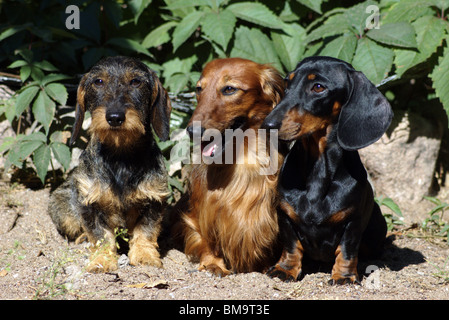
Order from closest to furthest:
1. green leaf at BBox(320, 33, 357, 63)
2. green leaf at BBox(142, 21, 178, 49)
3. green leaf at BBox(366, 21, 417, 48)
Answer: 1. green leaf at BBox(366, 21, 417, 48)
2. green leaf at BBox(320, 33, 357, 63)
3. green leaf at BBox(142, 21, 178, 49)

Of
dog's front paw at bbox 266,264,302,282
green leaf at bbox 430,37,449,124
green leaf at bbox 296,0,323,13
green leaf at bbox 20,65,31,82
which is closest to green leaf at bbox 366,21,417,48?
green leaf at bbox 430,37,449,124

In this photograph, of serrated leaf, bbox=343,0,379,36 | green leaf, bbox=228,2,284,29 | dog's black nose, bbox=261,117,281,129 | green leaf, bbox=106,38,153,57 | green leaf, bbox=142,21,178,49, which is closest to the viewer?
dog's black nose, bbox=261,117,281,129

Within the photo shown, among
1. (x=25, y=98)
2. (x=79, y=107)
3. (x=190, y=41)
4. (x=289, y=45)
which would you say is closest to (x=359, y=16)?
(x=289, y=45)

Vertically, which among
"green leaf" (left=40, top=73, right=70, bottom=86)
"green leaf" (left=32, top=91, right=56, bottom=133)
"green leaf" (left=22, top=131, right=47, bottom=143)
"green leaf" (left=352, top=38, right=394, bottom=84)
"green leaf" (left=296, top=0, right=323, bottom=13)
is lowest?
"green leaf" (left=22, top=131, right=47, bottom=143)

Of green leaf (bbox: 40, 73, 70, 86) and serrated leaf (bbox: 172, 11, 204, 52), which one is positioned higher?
serrated leaf (bbox: 172, 11, 204, 52)

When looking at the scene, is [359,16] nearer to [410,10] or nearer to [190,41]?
[410,10]

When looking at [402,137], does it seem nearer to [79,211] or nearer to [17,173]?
[79,211]

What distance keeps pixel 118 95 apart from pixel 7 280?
1.45m

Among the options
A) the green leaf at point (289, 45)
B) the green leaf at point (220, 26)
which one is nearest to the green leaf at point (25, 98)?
the green leaf at point (220, 26)

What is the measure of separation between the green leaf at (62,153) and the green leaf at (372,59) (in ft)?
8.58

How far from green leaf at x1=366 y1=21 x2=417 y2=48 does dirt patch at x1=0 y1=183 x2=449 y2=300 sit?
170cm

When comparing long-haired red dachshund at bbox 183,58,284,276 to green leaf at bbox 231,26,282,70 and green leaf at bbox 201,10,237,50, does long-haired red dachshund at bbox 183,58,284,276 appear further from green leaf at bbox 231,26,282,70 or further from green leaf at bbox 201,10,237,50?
green leaf at bbox 231,26,282,70

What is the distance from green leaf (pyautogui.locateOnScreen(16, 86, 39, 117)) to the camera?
489 cm

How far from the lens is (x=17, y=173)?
5.54 meters
